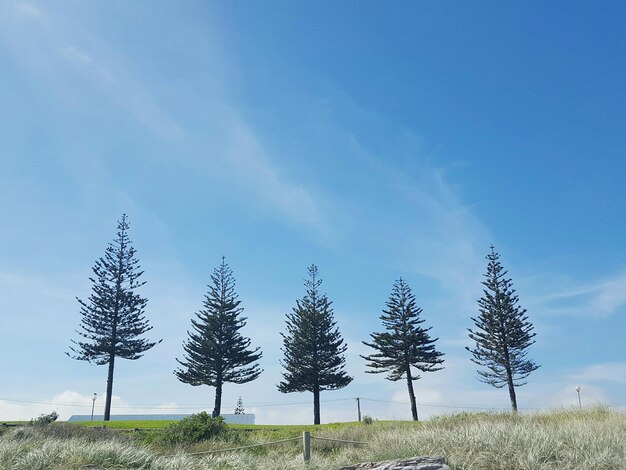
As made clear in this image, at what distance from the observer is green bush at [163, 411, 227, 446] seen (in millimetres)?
14156

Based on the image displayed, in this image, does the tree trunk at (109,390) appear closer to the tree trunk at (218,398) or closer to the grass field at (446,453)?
the tree trunk at (218,398)

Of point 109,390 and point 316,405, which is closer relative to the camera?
point 109,390

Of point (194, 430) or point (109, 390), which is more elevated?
point (109, 390)

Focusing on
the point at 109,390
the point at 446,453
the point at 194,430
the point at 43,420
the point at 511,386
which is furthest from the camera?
the point at 511,386

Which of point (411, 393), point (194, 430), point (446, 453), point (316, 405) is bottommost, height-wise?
point (446, 453)

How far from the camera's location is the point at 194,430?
14.6 metres

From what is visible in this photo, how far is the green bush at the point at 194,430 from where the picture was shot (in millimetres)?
14156

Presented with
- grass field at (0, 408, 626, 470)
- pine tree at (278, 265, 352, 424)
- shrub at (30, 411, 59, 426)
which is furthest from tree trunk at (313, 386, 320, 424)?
grass field at (0, 408, 626, 470)

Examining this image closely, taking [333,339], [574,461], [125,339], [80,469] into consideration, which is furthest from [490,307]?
[80,469]

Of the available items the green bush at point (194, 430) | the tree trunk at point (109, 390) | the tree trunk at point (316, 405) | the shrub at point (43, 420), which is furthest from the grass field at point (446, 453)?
the tree trunk at point (316, 405)

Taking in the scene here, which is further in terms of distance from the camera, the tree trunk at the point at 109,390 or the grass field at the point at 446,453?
the tree trunk at the point at 109,390

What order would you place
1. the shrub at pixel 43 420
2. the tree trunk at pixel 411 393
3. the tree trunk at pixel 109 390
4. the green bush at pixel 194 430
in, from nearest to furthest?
1. the green bush at pixel 194 430
2. the shrub at pixel 43 420
3. the tree trunk at pixel 109 390
4. the tree trunk at pixel 411 393

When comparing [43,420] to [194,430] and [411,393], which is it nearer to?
[194,430]

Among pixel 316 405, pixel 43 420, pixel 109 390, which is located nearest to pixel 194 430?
pixel 43 420
